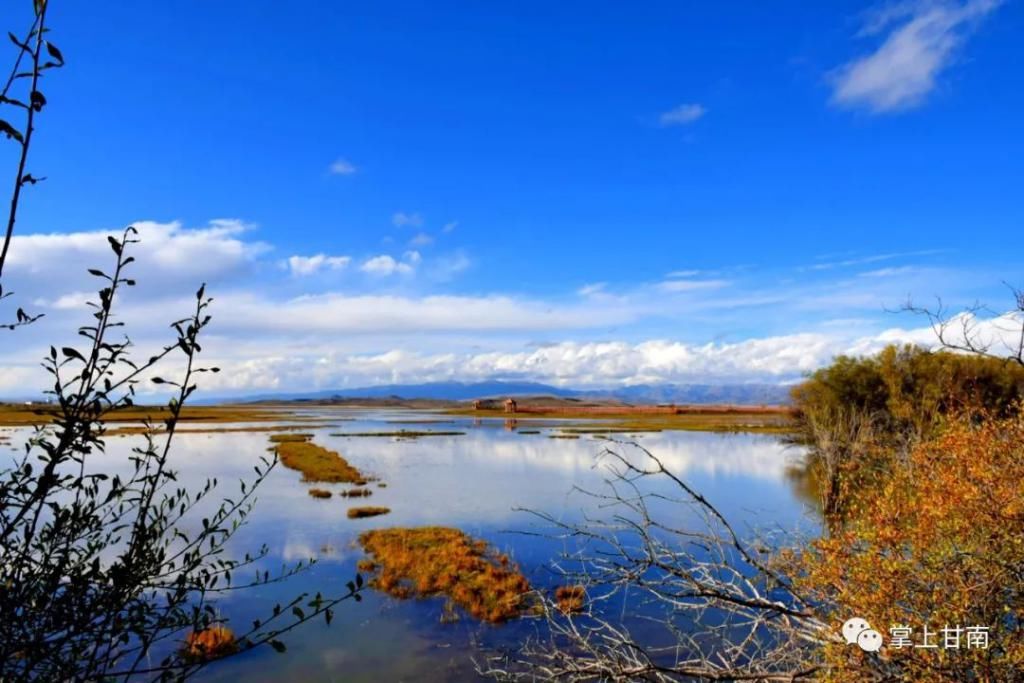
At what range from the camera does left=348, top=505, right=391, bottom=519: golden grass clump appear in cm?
3069

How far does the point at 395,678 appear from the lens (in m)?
14.5

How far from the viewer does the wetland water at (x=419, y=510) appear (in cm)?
1577

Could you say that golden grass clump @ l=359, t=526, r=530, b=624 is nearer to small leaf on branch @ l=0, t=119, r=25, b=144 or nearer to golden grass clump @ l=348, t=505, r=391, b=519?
golden grass clump @ l=348, t=505, r=391, b=519

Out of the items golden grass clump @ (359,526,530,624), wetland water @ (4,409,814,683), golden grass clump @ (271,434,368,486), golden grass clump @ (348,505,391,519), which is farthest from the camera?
golden grass clump @ (271,434,368,486)

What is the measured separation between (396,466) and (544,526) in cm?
2464

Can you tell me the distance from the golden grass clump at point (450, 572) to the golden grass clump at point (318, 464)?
1460 cm

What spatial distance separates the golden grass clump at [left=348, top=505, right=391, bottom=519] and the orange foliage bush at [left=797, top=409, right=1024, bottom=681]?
25.6m

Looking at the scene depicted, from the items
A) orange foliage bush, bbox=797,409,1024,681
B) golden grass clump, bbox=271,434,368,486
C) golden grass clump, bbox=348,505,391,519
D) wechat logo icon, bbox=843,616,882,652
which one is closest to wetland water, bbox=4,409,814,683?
golden grass clump, bbox=348,505,391,519

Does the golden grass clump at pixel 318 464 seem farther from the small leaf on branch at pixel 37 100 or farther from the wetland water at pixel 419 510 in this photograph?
the small leaf on branch at pixel 37 100

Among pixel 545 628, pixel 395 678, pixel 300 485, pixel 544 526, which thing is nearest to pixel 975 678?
pixel 395 678

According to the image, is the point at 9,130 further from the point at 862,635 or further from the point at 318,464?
the point at 318,464

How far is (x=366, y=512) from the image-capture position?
3120 cm

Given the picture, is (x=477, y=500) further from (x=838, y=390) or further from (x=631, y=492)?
(x=838, y=390)

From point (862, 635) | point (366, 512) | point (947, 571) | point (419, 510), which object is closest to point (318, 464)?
point (366, 512)
